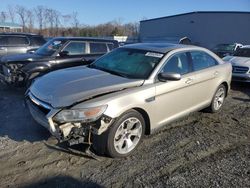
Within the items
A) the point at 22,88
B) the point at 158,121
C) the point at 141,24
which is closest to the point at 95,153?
the point at 158,121

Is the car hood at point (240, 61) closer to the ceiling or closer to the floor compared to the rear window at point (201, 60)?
closer to the floor

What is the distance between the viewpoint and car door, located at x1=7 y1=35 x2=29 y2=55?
11.8 meters

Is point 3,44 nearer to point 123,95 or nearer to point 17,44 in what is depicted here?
point 17,44

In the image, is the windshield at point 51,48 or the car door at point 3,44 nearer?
the windshield at point 51,48

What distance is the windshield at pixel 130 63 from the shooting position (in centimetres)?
467

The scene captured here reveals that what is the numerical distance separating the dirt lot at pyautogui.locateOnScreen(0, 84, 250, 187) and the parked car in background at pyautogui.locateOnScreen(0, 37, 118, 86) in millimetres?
1862

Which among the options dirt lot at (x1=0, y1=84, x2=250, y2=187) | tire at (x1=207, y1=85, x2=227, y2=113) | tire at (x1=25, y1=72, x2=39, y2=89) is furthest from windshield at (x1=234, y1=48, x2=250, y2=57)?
tire at (x1=25, y1=72, x2=39, y2=89)

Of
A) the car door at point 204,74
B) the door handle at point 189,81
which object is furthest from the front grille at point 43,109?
the car door at point 204,74

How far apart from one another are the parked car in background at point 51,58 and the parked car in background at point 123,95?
8.26 feet

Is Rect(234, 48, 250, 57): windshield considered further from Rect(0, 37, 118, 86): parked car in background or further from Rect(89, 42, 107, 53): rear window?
Rect(89, 42, 107, 53): rear window

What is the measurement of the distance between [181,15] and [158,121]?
3911cm

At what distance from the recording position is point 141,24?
4794 cm

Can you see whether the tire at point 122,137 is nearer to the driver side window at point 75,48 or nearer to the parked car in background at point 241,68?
the driver side window at point 75,48

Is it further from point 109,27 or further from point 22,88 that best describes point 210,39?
point 109,27
